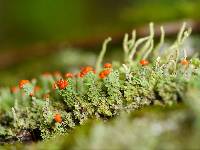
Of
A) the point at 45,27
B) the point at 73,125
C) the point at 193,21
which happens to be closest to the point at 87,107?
the point at 73,125

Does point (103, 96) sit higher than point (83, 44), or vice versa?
point (83, 44)

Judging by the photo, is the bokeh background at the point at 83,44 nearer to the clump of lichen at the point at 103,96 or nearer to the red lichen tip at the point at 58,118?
the clump of lichen at the point at 103,96

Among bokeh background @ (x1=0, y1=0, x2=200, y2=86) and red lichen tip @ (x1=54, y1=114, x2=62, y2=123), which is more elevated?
bokeh background @ (x1=0, y1=0, x2=200, y2=86)

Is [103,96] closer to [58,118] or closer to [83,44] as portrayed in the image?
[58,118]

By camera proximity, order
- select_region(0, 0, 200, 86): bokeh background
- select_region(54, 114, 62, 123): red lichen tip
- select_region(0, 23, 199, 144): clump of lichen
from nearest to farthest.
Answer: select_region(0, 23, 199, 144): clump of lichen < select_region(54, 114, 62, 123): red lichen tip < select_region(0, 0, 200, 86): bokeh background

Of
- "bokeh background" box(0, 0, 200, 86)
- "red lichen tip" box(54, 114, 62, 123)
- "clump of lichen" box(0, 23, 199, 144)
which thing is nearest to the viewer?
"clump of lichen" box(0, 23, 199, 144)

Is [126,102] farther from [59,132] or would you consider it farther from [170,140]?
[170,140]

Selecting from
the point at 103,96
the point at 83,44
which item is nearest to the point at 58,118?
the point at 103,96

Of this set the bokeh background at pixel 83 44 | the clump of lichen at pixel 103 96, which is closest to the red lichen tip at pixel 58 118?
the clump of lichen at pixel 103 96

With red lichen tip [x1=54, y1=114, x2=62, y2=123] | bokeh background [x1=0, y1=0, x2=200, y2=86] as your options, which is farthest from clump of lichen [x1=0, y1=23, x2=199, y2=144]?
bokeh background [x1=0, y1=0, x2=200, y2=86]

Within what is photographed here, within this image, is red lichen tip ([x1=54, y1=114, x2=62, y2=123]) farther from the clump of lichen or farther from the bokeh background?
the bokeh background

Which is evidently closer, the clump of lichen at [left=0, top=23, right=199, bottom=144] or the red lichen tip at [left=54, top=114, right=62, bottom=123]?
the clump of lichen at [left=0, top=23, right=199, bottom=144]
